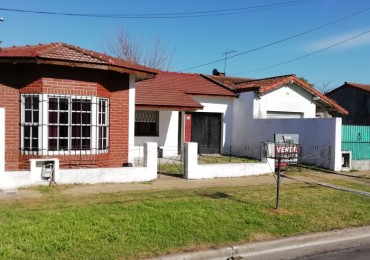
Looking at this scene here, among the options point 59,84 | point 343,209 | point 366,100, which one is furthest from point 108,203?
point 366,100

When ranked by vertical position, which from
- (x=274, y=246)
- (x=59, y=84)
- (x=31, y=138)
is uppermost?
(x=59, y=84)

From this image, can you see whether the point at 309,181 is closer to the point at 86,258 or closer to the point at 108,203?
the point at 108,203

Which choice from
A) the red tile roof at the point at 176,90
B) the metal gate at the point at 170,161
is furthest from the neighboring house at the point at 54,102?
the red tile roof at the point at 176,90

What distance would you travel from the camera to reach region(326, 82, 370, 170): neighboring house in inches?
620

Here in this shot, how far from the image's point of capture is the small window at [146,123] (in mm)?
17859

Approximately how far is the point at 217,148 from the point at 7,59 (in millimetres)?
11965

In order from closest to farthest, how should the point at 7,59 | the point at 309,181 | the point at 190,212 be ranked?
the point at 190,212, the point at 7,59, the point at 309,181

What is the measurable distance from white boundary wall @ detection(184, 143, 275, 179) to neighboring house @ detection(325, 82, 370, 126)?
50.3 ft

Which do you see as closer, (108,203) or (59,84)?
(108,203)

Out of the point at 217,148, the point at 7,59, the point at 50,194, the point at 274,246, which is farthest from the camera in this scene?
the point at 217,148

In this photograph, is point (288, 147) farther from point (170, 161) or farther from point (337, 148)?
point (170, 161)

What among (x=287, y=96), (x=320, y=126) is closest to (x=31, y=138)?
(x=320, y=126)

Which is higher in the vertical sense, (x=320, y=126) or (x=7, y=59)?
(x=7, y=59)

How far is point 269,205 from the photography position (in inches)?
348
